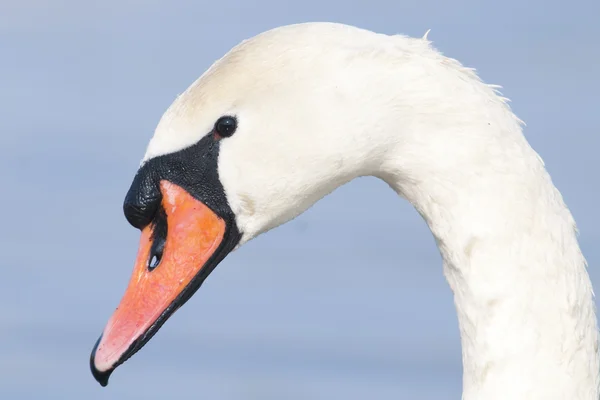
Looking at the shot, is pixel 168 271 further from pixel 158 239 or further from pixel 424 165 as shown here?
pixel 424 165

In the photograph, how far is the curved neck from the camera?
485cm

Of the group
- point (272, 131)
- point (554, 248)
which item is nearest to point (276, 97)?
point (272, 131)

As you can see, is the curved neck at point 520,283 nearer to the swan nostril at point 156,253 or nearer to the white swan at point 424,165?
the white swan at point 424,165

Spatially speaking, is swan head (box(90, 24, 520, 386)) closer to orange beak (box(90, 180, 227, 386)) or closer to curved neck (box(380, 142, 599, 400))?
orange beak (box(90, 180, 227, 386))

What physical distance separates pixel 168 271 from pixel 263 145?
2.11ft

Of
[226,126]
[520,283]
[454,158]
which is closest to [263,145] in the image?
[226,126]

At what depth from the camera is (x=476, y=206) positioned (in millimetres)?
4953

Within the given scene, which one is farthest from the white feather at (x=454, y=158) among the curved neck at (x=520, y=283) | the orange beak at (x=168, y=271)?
the orange beak at (x=168, y=271)

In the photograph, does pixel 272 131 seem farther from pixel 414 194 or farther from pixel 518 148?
pixel 518 148

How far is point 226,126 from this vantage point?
5129mm

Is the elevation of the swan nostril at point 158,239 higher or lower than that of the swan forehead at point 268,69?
lower

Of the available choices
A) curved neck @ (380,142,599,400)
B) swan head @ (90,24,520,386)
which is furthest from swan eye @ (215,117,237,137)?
curved neck @ (380,142,599,400)

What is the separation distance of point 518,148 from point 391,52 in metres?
0.58

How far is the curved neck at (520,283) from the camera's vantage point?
485cm
